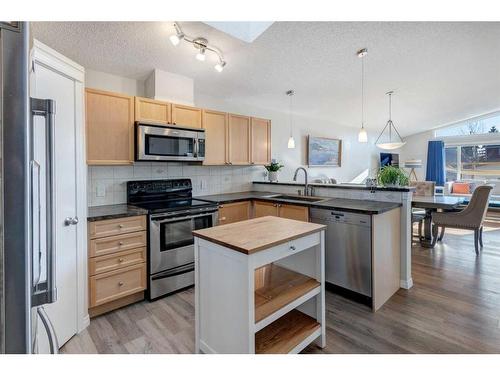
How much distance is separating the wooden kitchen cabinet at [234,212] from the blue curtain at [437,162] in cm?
698

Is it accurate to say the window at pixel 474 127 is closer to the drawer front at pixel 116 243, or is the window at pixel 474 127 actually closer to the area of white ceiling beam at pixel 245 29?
the area of white ceiling beam at pixel 245 29

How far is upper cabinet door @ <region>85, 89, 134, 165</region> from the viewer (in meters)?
2.48

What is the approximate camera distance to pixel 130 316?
230 centimetres

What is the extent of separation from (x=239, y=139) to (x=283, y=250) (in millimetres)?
2438

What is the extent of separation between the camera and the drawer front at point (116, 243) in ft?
7.34

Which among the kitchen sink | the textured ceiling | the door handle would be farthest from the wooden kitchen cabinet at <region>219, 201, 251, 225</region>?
the textured ceiling

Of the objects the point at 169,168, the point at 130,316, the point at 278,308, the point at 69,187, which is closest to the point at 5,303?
the point at 278,308

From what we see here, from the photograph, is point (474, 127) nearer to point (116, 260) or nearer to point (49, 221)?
point (116, 260)

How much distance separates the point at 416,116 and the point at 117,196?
22.6 ft

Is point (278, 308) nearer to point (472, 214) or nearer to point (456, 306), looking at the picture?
point (456, 306)

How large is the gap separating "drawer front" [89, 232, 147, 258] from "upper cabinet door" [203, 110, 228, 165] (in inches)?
50.8

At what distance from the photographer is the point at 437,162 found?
306 inches

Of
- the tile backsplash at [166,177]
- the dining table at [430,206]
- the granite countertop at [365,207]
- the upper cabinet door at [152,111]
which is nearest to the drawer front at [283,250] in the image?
the granite countertop at [365,207]

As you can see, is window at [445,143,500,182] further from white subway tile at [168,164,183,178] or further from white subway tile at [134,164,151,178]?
white subway tile at [134,164,151,178]
